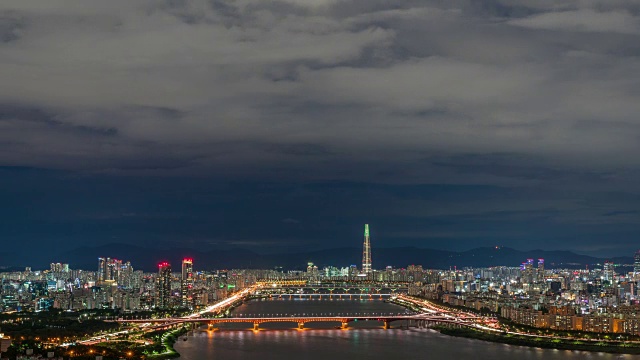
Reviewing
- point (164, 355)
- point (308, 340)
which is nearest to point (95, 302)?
point (308, 340)

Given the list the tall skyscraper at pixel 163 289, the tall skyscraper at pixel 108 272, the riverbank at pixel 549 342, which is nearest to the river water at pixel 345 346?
the riverbank at pixel 549 342

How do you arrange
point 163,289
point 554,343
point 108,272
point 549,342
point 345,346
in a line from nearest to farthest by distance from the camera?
point 345,346, point 554,343, point 549,342, point 163,289, point 108,272

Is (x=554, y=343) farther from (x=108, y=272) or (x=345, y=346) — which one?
(x=108, y=272)

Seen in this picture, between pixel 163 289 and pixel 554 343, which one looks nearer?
pixel 554 343

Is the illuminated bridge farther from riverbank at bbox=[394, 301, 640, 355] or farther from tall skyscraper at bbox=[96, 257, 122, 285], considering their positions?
tall skyscraper at bbox=[96, 257, 122, 285]

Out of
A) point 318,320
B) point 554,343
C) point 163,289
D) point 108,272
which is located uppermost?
point 108,272

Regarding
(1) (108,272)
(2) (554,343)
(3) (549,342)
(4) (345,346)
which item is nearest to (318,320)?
(4) (345,346)

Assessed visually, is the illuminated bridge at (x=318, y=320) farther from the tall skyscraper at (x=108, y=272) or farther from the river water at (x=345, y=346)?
the tall skyscraper at (x=108, y=272)
